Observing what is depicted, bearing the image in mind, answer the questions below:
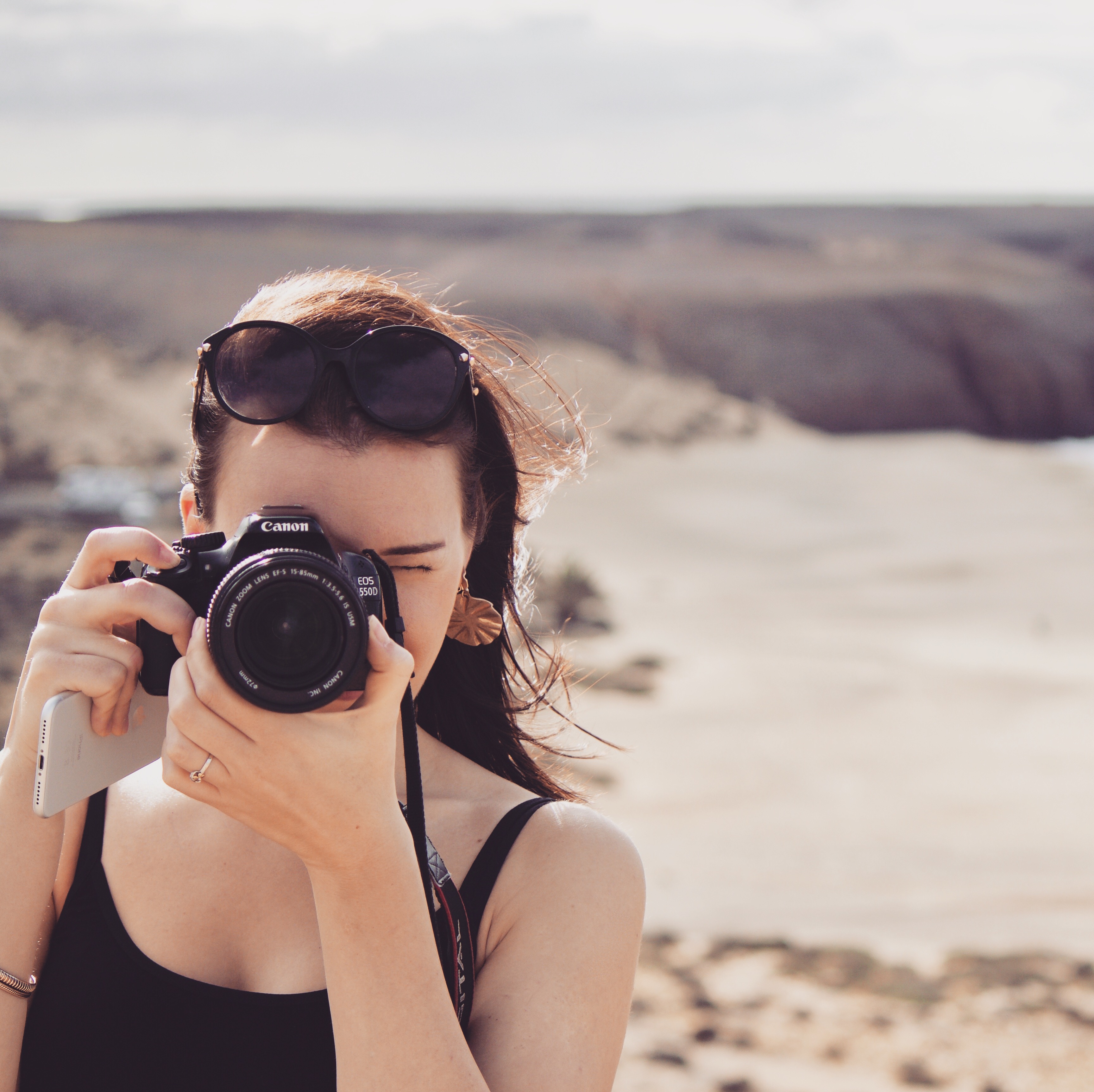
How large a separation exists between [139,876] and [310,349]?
721mm

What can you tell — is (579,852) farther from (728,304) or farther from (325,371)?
(728,304)

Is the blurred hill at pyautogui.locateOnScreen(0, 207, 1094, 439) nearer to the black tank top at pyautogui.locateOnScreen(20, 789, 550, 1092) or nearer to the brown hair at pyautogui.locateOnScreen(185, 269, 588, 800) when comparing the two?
the brown hair at pyautogui.locateOnScreen(185, 269, 588, 800)

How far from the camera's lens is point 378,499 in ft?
4.74

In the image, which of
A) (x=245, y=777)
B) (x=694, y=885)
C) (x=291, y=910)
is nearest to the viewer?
(x=245, y=777)

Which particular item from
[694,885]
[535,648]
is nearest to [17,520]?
[694,885]

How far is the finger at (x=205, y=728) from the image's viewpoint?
4.04 feet

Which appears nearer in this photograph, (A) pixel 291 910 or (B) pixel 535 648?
(A) pixel 291 910

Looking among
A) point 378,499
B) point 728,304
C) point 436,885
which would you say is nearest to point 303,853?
point 436,885

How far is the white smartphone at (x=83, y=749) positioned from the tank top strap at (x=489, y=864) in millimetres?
466

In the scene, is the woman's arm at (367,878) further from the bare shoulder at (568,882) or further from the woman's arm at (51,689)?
the woman's arm at (51,689)

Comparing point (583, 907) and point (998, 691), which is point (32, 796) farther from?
point (998, 691)

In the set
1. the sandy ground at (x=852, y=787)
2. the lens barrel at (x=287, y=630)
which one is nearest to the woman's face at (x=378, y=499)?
the lens barrel at (x=287, y=630)

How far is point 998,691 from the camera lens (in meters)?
10.5

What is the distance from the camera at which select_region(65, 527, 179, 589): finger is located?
1437 millimetres
